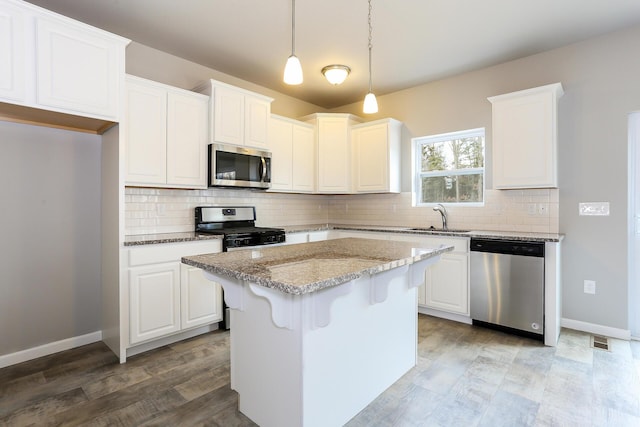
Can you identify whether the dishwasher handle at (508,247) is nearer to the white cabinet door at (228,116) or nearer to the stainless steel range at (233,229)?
the stainless steel range at (233,229)

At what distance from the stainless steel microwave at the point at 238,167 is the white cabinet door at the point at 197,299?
941 millimetres

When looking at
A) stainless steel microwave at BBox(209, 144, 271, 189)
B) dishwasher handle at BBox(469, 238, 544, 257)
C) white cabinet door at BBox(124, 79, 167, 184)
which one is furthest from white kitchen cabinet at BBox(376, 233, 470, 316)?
white cabinet door at BBox(124, 79, 167, 184)

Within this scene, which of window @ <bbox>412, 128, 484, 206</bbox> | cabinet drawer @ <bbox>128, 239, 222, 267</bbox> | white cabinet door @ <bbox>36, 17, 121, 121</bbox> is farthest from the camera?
window @ <bbox>412, 128, 484, 206</bbox>

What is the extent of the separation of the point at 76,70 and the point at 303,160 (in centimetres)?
260

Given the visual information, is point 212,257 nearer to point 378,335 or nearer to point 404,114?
point 378,335

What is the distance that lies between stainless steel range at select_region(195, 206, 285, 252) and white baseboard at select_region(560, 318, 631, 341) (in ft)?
9.76

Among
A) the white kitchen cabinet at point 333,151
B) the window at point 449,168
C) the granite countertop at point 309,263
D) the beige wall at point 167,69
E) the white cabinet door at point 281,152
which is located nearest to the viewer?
the granite countertop at point 309,263

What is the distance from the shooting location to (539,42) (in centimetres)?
313

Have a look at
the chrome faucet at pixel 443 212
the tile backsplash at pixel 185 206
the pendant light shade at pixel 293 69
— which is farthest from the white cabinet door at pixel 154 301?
the chrome faucet at pixel 443 212

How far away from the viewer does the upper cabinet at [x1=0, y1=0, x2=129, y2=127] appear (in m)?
2.08

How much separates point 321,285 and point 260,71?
3.31m

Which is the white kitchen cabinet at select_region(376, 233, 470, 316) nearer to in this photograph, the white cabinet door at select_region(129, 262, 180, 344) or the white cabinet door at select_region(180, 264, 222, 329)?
the white cabinet door at select_region(180, 264, 222, 329)

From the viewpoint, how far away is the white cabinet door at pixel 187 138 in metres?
3.05

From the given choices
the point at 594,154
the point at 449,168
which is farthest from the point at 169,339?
the point at 594,154
